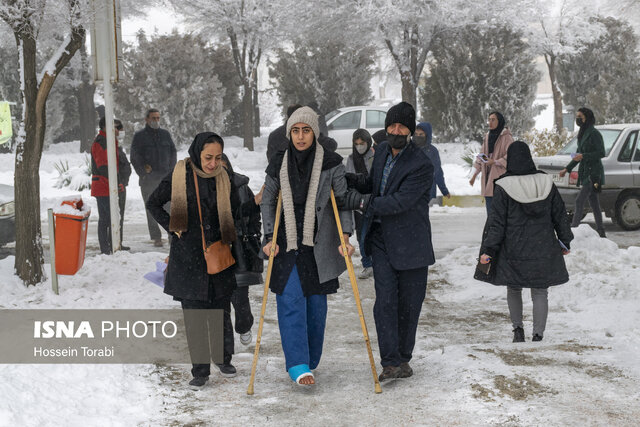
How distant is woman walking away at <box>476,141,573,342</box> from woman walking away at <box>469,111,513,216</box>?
3661 mm

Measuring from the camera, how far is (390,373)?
5.54 meters

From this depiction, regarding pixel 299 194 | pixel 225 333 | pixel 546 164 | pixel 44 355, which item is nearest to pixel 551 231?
pixel 299 194

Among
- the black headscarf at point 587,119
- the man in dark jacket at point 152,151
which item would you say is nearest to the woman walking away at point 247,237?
the man in dark jacket at point 152,151

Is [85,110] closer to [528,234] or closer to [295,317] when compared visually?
[528,234]

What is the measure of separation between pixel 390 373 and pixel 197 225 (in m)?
1.58

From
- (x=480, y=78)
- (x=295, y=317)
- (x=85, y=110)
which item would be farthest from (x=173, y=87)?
(x=295, y=317)

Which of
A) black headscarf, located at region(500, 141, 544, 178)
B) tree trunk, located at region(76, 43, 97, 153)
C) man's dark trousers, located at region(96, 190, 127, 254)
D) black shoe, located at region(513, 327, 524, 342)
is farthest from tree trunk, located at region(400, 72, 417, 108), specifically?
black shoe, located at region(513, 327, 524, 342)

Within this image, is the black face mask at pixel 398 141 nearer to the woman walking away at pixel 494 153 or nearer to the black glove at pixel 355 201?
the black glove at pixel 355 201

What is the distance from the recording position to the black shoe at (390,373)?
5539 mm

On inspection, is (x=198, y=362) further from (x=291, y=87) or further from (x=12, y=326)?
(x=291, y=87)

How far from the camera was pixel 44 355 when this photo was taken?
6.19 metres

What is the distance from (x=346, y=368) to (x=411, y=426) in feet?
4.61

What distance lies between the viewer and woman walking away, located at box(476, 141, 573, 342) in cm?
634

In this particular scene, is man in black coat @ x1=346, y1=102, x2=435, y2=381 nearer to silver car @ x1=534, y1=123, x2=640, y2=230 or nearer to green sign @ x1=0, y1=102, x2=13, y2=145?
silver car @ x1=534, y1=123, x2=640, y2=230
